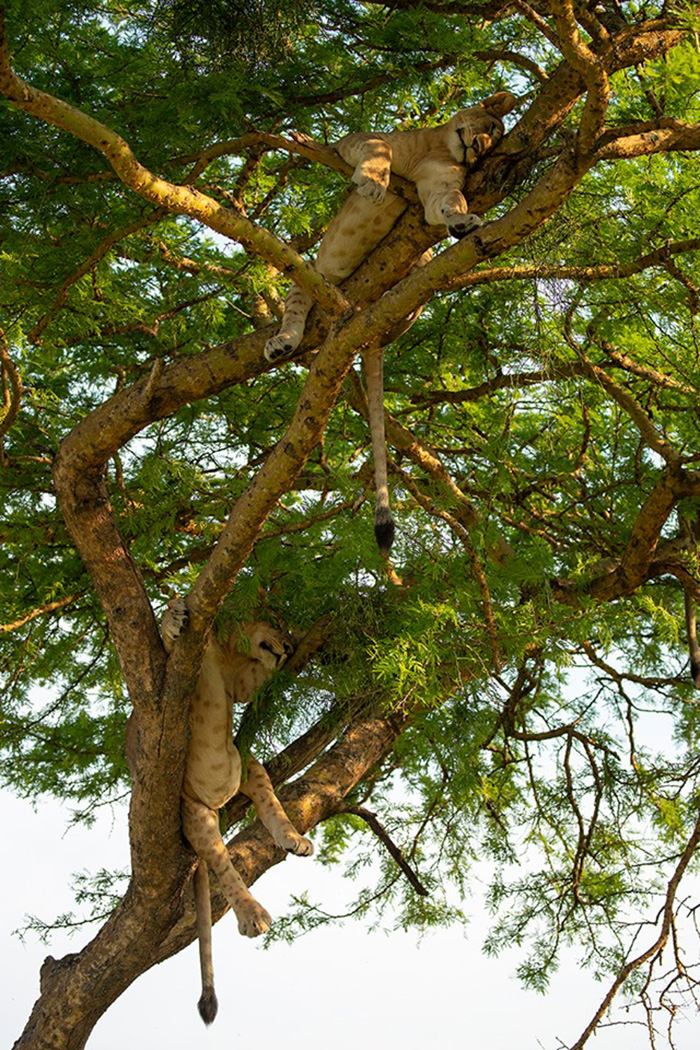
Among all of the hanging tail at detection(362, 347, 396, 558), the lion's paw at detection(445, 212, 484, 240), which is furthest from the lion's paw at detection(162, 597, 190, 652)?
the lion's paw at detection(445, 212, 484, 240)

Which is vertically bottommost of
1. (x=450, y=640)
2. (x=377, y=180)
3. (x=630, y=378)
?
(x=450, y=640)

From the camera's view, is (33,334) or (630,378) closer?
(33,334)

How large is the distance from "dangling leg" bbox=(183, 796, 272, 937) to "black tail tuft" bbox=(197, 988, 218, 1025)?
1.21ft

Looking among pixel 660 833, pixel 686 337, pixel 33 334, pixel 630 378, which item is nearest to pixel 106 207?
pixel 33 334

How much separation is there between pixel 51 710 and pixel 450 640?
293cm

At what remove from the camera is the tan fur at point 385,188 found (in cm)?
390

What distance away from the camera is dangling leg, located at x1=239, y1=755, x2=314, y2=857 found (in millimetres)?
4590

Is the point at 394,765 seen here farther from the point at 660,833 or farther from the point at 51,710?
the point at 51,710

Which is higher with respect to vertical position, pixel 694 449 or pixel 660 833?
pixel 694 449

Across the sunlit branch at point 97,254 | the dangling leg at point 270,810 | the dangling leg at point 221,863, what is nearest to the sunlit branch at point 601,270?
the sunlit branch at point 97,254

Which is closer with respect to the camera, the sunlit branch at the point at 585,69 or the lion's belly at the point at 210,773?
the sunlit branch at the point at 585,69

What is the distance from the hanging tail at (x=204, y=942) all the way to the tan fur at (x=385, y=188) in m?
1.82

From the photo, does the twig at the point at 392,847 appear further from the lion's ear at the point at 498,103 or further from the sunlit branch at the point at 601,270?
the lion's ear at the point at 498,103

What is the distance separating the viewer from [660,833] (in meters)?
6.76
